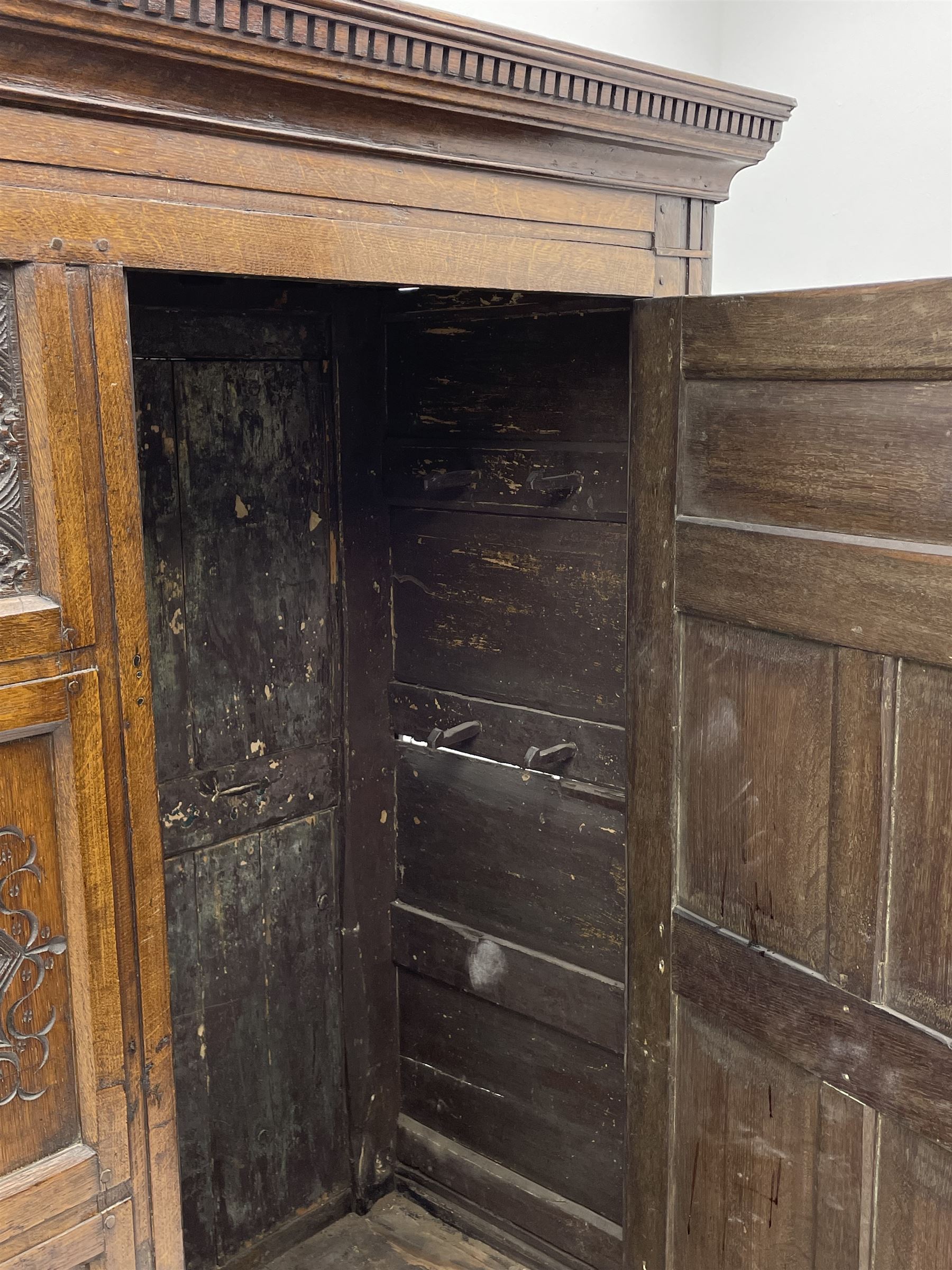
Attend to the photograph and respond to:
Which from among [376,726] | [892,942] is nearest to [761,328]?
[892,942]

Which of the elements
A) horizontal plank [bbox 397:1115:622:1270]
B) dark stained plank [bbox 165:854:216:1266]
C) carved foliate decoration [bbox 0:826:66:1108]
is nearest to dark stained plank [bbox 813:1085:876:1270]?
horizontal plank [bbox 397:1115:622:1270]

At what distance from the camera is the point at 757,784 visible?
1427mm

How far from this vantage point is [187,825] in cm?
187

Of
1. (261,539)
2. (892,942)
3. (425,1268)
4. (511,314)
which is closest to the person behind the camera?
(892,942)

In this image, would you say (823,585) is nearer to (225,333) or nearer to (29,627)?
(29,627)

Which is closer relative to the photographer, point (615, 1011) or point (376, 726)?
point (615, 1011)

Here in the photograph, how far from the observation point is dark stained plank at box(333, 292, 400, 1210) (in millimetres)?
1970

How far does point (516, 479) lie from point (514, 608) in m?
0.20

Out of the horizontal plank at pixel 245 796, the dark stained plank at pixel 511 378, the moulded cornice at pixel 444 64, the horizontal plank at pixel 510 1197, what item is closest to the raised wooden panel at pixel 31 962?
the moulded cornice at pixel 444 64

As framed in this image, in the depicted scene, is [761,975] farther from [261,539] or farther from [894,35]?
[894,35]

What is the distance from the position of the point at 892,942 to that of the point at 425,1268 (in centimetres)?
120

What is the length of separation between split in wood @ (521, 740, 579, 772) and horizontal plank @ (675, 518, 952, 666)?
1.22ft

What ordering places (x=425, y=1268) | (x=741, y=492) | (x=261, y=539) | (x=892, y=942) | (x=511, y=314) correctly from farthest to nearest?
(x=425, y=1268), (x=261, y=539), (x=511, y=314), (x=741, y=492), (x=892, y=942)

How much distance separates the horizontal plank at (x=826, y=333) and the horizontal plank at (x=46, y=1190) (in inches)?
42.6
